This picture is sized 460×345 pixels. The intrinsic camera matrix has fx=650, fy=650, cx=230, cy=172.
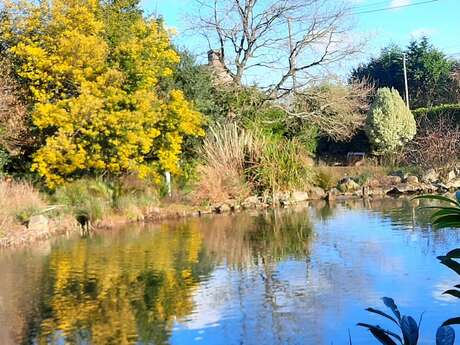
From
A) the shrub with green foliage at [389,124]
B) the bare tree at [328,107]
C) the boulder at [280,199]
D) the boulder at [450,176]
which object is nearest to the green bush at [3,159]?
the boulder at [280,199]

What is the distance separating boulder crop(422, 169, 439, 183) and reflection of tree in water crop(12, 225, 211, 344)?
33.7 feet

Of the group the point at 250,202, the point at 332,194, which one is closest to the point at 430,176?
the point at 332,194

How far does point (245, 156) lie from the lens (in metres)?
19.1

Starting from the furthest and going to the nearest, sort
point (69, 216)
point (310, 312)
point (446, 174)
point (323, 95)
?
point (323, 95), point (446, 174), point (69, 216), point (310, 312)

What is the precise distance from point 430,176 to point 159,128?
8.86 meters

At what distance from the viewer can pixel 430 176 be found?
20125mm

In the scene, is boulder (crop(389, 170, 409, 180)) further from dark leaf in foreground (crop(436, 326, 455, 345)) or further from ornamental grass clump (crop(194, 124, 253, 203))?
dark leaf in foreground (crop(436, 326, 455, 345))

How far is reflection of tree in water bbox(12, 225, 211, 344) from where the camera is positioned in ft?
21.4

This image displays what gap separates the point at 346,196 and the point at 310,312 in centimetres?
1362

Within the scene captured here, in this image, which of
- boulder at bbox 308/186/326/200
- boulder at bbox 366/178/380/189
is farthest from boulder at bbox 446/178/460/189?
boulder at bbox 308/186/326/200

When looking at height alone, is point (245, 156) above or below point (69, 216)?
above

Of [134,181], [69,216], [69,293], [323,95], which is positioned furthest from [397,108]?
[69,293]

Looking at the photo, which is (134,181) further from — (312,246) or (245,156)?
(312,246)

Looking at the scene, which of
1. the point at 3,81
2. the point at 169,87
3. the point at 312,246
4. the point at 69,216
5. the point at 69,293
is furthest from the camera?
the point at 169,87
